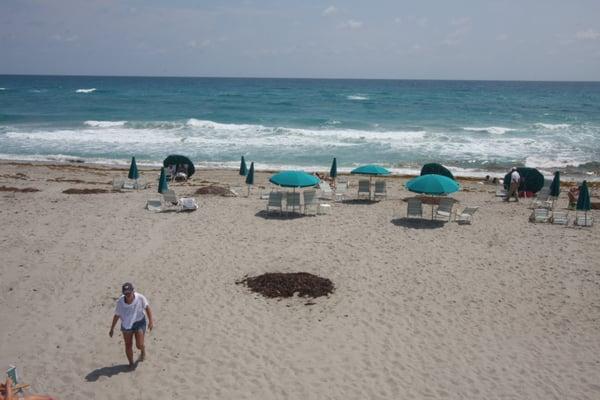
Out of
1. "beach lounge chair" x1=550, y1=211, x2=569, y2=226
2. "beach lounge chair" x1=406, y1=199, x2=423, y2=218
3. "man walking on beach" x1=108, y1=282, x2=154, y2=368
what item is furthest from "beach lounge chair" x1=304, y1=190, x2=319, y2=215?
"man walking on beach" x1=108, y1=282, x2=154, y2=368

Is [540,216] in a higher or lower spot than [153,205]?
higher

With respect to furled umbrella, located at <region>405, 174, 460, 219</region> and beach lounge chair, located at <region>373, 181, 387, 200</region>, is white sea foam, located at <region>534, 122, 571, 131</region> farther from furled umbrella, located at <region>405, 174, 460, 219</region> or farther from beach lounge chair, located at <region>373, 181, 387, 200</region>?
furled umbrella, located at <region>405, 174, 460, 219</region>

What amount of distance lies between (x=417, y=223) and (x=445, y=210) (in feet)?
2.92

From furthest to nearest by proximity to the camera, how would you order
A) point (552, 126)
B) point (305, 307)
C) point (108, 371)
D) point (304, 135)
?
point (552, 126) → point (304, 135) → point (305, 307) → point (108, 371)

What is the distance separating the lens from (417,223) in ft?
45.6

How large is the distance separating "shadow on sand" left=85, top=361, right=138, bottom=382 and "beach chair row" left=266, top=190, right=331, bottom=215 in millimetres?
8213

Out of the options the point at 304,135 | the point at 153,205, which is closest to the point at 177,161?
the point at 153,205

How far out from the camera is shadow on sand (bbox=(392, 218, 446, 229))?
44.6 feet

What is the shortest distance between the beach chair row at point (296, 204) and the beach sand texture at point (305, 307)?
60cm

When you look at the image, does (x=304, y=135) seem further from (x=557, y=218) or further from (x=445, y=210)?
(x=557, y=218)

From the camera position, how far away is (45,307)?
8.27 metres

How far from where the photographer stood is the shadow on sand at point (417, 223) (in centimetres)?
1358

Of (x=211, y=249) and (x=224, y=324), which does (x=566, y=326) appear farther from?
(x=211, y=249)

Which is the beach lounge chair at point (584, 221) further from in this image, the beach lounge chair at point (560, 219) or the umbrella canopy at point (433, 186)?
the umbrella canopy at point (433, 186)
